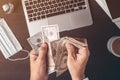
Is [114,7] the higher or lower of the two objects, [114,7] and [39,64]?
the higher

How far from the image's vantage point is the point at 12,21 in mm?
1551

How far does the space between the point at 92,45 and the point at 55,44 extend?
0.54 ft

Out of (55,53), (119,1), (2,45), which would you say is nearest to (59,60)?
(55,53)

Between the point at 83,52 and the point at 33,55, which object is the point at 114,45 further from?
the point at 33,55

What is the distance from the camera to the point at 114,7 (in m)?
1.54

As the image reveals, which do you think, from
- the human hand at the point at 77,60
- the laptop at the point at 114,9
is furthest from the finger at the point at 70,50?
the laptop at the point at 114,9

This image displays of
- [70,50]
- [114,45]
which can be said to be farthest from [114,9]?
[70,50]

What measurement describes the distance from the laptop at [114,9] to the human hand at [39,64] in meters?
0.32

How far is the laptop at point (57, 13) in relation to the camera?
153 centimetres

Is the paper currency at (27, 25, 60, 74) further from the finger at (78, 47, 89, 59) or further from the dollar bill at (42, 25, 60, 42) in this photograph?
the finger at (78, 47, 89, 59)

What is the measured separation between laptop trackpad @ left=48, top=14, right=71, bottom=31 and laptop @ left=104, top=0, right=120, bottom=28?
0.18m

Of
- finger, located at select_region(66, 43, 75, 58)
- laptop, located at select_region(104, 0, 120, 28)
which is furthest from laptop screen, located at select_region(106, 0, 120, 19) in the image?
finger, located at select_region(66, 43, 75, 58)

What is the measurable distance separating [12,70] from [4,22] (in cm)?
21

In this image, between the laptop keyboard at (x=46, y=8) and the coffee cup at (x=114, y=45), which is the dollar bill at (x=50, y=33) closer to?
the laptop keyboard at (x=46, y=8)
